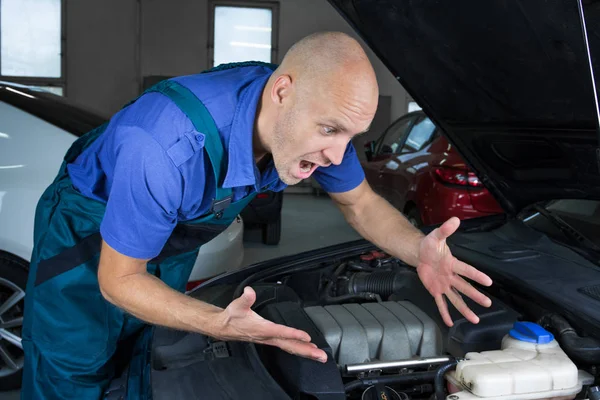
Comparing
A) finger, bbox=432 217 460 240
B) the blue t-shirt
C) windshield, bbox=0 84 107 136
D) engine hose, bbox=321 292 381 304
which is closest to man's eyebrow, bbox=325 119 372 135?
the blue t-shirt

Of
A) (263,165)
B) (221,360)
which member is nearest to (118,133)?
(263,165)

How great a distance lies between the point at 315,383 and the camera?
135 centimetres

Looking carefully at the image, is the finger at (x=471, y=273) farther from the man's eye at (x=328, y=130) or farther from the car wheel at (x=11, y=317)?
the car wheel at (x=11, y=317)

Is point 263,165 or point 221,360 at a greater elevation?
point 263,165

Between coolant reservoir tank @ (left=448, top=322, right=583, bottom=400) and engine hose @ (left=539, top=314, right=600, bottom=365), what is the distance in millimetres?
39

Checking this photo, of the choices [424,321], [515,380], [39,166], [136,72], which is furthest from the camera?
[136,72]

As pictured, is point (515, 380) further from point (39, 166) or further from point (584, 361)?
point (39, 166)

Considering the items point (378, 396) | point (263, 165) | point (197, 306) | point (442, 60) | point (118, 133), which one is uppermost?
point (442, 60)

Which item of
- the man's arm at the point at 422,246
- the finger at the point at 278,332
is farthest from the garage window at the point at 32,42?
the finger at the point at 278,332

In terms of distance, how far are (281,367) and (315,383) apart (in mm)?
155

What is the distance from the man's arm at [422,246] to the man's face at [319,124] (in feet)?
1.11

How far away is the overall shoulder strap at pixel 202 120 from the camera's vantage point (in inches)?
59.5

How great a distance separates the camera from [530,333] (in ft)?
4.81

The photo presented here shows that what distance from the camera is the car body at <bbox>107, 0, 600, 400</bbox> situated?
141 cm
